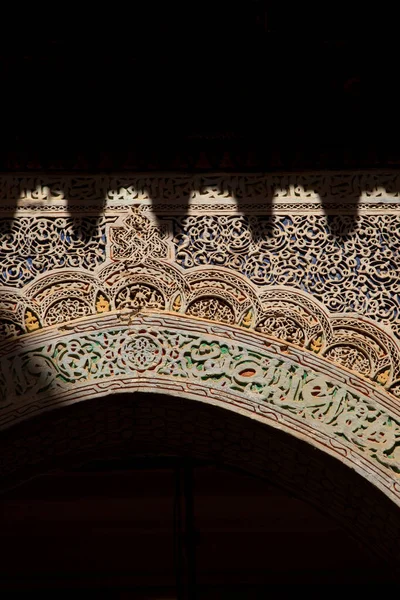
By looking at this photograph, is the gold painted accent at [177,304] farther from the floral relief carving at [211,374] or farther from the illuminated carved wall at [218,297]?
the floral relief carving at [211,374]

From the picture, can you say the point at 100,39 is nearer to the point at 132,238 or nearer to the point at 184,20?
the point at 184,20

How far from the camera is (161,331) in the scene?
4.28 metres

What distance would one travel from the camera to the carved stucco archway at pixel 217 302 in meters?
4.16

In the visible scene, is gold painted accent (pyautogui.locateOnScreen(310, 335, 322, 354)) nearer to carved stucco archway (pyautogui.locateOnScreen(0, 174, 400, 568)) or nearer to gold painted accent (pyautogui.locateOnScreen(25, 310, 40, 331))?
carved stucco archway (pyautogui.locateOnScreen(0, 174, 400, 568))

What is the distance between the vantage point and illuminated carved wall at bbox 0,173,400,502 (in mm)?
4164

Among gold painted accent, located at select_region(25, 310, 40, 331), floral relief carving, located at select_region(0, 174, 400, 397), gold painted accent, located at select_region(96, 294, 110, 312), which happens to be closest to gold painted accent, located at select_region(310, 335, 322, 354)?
floral relief carving, located at select_region(0, 174, 400, 397)

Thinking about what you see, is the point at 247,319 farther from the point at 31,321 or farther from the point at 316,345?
the point at 31,321

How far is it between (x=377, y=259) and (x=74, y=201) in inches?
48.1

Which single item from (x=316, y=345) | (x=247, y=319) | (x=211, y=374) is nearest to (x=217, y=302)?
(x=247, y=319)

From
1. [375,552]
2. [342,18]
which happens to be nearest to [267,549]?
[375,552]

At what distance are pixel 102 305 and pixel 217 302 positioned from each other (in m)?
0.44

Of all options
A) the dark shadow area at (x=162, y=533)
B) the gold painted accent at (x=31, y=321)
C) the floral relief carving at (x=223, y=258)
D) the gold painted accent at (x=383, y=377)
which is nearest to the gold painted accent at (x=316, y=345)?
the floral relief carving at (x=223, y=258)

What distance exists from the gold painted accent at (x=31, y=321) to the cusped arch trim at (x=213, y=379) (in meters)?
0.04

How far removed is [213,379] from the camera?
13.8 ft
